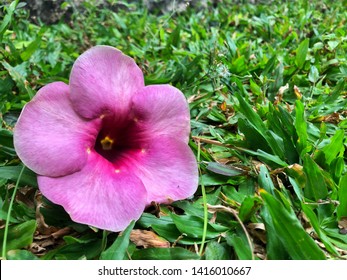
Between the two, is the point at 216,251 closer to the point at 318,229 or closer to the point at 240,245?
the point at 240,245

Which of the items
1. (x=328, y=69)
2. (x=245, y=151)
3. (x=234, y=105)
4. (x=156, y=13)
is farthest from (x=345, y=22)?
(x=245, y=151)

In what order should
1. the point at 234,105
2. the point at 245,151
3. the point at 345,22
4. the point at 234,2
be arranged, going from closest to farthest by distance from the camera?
the point at 245,151, the point at 234,105, the point at 345,22, the point at 234,2

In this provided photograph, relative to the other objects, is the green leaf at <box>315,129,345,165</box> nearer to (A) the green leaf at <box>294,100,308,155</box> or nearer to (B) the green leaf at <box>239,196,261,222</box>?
(A) the green leaf at <box>294,100,308,155</box>

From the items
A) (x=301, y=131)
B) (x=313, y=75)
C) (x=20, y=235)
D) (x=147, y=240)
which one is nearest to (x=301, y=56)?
(x=313, y=75)

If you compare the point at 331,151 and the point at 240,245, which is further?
the point at 331,151

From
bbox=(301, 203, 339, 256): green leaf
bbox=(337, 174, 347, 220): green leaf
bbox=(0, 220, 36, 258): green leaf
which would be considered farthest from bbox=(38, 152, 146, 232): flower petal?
bbox=(337, 174, 347, 220): green leaf
